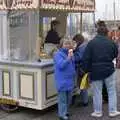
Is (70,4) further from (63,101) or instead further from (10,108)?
(10,108)

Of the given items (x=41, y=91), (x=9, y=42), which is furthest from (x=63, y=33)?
(x=41, y=91)

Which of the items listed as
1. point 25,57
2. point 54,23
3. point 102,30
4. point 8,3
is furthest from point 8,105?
point 102,30

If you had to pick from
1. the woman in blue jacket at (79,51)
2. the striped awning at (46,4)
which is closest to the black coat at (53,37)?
the striped awning at (46,4)

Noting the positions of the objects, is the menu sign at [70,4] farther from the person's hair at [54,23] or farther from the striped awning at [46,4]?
the person's hair at [54,23]

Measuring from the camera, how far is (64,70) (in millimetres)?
6629

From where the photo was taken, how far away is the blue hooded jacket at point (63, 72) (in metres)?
6.55

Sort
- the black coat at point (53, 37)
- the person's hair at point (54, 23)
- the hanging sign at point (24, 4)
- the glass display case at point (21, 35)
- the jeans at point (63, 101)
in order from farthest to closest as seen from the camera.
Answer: the person's hair at point (54, 23) → the black coat at point (53, 37) → the glass display case at point (21, 35) → the hanging sign at point (24, 4) → the jeans at point (63, 101)

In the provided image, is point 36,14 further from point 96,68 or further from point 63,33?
point 63,33

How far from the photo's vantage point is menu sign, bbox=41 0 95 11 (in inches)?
277

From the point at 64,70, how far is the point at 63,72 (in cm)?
4

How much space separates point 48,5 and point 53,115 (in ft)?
6.82

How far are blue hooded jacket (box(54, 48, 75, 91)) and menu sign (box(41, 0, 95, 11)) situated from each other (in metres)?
0.93

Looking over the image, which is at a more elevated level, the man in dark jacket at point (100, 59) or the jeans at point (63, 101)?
the man in dark jacket at point (100, 59)

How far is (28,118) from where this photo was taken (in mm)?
7395
